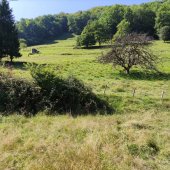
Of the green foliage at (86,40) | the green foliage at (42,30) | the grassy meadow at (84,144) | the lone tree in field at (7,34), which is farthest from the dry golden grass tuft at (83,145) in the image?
the green foliage at (42,30)

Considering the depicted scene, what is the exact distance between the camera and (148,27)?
4422 inches

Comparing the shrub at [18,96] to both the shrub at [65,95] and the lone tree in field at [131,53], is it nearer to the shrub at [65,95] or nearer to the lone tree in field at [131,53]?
the shrub at [65,95]

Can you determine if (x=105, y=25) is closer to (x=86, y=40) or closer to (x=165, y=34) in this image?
(x=86, y=40)

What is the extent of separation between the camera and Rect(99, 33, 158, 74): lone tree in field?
130 ft

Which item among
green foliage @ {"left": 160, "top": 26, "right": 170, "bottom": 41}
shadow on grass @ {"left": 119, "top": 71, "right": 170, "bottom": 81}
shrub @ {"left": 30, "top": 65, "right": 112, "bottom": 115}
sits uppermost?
shrub @ {"left": 30, "top": 65, "right": 112, "bottom": 115}

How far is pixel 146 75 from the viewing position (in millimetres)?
39531

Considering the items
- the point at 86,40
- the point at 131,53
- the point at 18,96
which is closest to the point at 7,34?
the point at 131,53

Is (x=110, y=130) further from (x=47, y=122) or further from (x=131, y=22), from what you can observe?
(x=131, y=22)

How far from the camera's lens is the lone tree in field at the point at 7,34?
Result: 2088 inches

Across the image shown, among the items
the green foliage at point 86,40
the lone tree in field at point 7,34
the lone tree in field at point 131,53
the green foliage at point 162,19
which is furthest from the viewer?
the green foliage at point 162,19

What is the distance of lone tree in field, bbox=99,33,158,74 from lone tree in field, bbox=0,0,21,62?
65.2ft

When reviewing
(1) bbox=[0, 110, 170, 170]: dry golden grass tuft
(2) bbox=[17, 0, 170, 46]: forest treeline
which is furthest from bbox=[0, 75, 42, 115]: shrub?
(2) bbox=[17, 0, 170, 46]: forest treeline

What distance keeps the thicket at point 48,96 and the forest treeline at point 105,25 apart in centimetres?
6540

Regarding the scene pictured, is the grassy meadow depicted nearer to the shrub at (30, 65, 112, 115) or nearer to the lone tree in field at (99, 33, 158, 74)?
the shrub at (30, 65, 112, 115)
